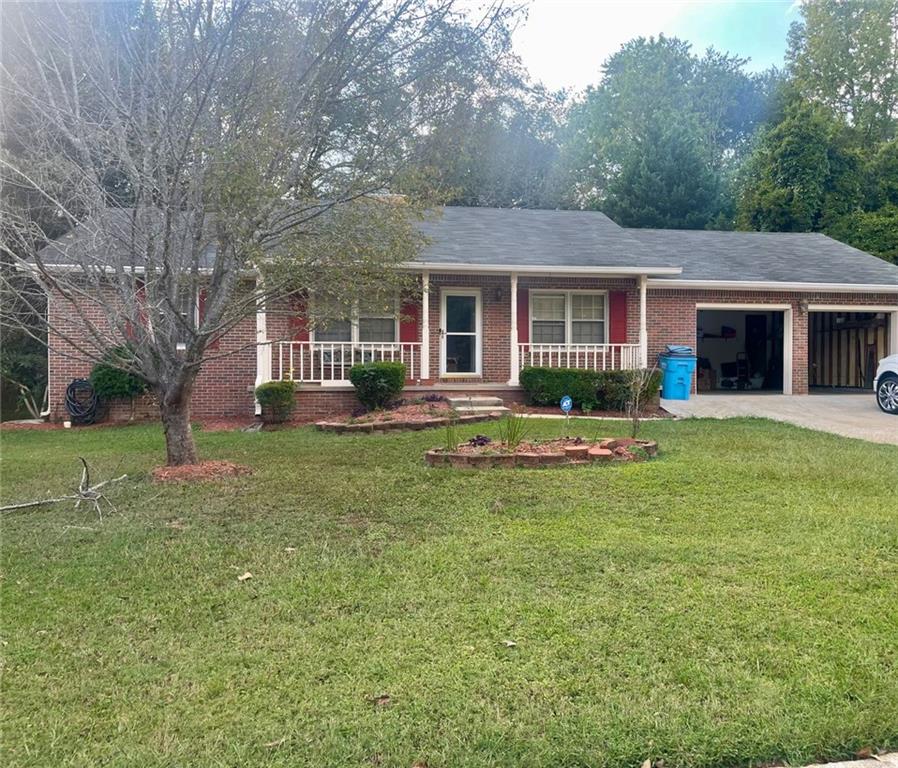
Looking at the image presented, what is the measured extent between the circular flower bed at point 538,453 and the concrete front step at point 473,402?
3.57m

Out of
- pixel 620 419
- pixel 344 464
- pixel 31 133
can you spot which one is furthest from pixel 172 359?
pixel 620 419

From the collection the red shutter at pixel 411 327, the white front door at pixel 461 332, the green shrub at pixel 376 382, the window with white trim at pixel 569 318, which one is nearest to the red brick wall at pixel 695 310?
the window with white trim at pixel 569 318

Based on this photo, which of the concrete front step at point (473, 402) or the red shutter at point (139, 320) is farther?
the concrete front step at point (473, 402)

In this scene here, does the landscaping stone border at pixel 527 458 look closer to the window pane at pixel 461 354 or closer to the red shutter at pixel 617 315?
the window pane at pixel 461 354

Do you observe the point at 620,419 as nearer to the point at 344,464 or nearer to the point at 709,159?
the point at 344,464

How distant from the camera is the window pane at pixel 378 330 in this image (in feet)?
43.2

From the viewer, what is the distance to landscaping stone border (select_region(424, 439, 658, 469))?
6.82m

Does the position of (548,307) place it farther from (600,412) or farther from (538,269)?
(600,412)

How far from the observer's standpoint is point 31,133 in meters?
6.85

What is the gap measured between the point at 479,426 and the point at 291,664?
677cm

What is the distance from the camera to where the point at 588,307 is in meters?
13.9

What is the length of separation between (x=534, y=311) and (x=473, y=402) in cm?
335

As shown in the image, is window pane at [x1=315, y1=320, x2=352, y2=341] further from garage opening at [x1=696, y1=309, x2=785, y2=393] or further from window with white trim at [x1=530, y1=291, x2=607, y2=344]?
garage opening at [x1=696, y1=309, x2=785, y2=393]

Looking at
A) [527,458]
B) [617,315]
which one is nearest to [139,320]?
[527,458]
